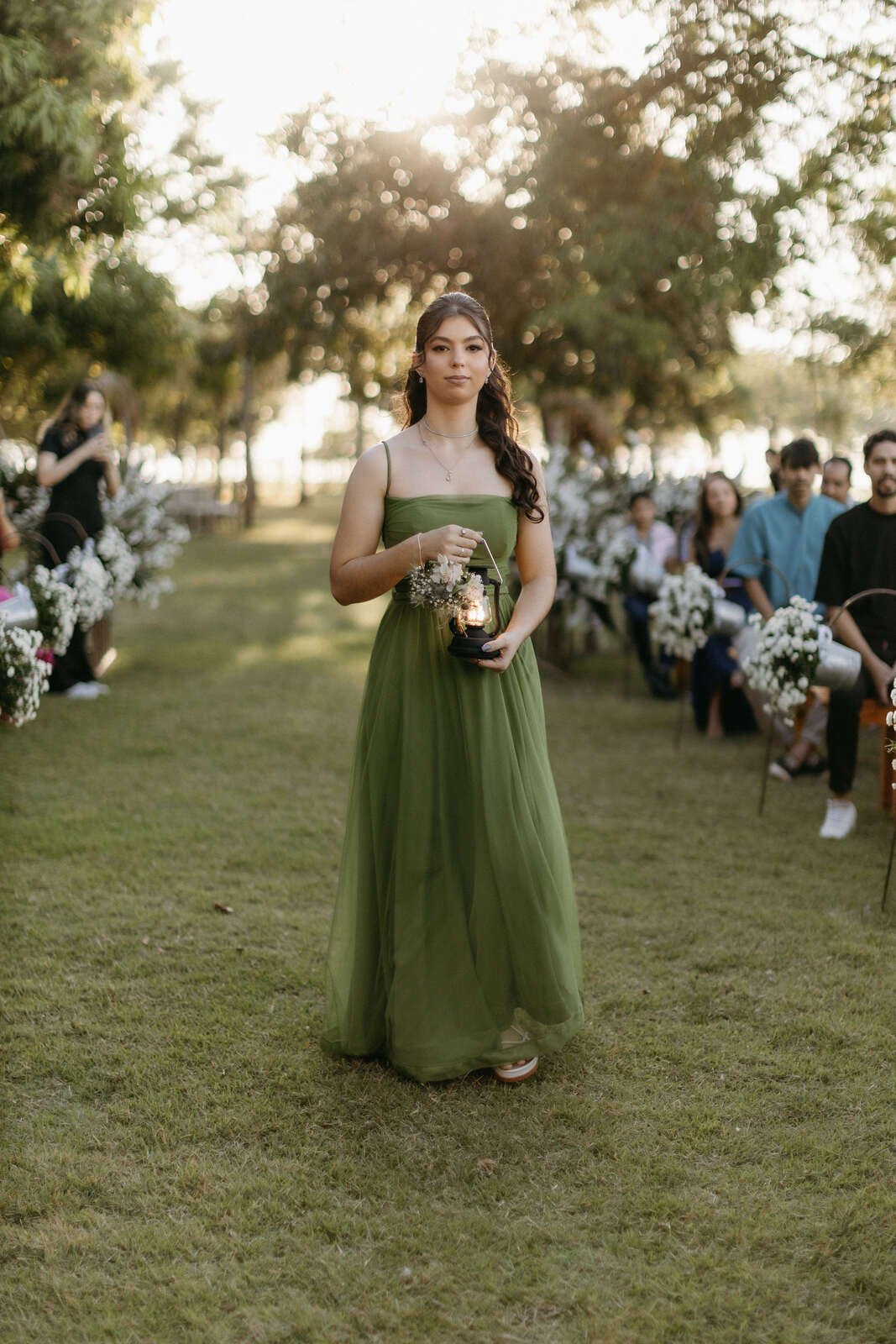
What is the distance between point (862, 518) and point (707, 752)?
9.00 ft

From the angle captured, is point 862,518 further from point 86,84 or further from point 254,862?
point 86,84

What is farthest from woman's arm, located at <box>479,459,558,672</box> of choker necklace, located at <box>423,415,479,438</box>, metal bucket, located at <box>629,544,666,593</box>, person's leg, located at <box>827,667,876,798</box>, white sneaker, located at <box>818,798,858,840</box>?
metal bucket, located at <box>629,544,666,593</box>

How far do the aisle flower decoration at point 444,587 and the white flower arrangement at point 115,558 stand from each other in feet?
21.4

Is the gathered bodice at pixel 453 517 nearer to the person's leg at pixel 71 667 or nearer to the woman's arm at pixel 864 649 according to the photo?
the woman's arm at pixel 864 649

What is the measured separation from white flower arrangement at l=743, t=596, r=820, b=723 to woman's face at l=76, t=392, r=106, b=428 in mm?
5590

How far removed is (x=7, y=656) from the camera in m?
4.71

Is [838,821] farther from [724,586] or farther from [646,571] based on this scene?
[646,571]

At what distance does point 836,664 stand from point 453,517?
324cm

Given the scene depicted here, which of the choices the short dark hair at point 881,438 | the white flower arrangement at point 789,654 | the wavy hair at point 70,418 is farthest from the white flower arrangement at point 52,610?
the short dark hair at point 881,438

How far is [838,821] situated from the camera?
6.43 m

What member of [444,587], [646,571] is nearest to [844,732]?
[444,587]

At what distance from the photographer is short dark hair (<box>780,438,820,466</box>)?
7305mm

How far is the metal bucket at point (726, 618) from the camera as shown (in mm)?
7914

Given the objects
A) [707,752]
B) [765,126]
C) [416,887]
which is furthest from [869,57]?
[416,887]
